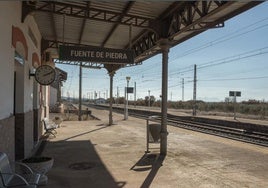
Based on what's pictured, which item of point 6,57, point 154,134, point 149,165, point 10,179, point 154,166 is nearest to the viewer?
point 10,179

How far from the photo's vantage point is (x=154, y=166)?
9.31m

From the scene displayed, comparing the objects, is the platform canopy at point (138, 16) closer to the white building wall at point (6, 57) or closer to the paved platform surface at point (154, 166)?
the white building wall at point (6, 57)

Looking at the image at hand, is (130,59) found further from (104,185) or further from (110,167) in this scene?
(104,185)

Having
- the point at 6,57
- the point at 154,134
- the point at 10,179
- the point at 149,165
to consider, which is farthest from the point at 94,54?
the point at 10,179

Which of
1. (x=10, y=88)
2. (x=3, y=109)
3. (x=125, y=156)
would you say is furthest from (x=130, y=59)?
(x=3, y=109)

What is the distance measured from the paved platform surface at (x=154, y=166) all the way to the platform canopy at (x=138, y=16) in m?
3.47

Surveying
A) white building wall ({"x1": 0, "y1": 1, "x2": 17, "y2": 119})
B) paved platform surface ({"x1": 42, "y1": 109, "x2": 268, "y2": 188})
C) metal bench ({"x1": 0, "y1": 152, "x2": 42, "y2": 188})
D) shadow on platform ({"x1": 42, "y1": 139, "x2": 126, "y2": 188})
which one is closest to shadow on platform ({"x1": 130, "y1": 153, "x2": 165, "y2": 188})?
paved platform surface ({"x1": 42, "y1": 109, "x2": 268, "y2": 188})

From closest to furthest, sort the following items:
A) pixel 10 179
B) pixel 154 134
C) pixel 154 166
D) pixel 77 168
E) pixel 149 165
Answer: pixel 10 179, pixel 77 168, pixel 154 166, pixel 149 165, pixel 154 134

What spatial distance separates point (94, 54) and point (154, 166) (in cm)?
341

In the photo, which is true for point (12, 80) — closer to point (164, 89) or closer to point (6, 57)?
point (6, 57)

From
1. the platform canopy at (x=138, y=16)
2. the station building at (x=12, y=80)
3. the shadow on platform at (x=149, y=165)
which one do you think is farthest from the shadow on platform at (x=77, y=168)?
the platform canopy at (x=138, y=16)

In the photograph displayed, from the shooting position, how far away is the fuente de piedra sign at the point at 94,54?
9.93 meters

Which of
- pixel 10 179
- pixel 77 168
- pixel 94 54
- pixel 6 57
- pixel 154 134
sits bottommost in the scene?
pixel 77 168

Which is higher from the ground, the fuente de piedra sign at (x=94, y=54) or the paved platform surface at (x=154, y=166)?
the fuente de piedra sign at (x=94, y=54)
